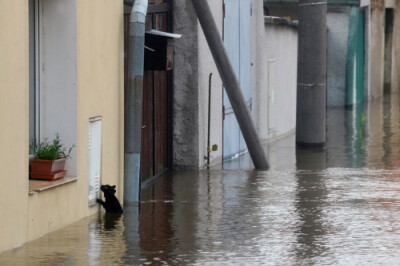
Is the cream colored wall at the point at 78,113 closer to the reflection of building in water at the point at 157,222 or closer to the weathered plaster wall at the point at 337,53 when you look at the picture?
the reflection of building in water at the point at 157,222

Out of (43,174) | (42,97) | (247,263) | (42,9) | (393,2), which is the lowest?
(247,263)

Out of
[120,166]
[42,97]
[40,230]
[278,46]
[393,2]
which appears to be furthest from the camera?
[393,2]

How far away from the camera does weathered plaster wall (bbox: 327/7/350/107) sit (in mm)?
31656

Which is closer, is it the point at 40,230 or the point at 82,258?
the point at 82,258

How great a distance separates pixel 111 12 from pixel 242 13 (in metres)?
7.90

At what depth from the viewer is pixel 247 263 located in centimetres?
848

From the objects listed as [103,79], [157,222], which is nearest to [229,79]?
[103,79]

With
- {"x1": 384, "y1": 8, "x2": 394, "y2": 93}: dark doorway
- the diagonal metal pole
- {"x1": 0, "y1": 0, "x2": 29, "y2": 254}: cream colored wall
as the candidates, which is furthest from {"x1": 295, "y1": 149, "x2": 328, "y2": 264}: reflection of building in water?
{"x1": 384, "y1": 8, "x2": 394, "y2": 93}: dark doorway

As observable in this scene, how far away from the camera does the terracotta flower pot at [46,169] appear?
9984mm

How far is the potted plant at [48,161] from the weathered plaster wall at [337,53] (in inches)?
873

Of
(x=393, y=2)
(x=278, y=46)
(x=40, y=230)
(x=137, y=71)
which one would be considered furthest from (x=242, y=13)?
(x=393, y=2)

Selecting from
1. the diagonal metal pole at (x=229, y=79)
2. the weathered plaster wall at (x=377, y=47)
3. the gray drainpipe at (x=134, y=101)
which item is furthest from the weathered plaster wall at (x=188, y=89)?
the weathered plaster wall at (x=377, y=47)

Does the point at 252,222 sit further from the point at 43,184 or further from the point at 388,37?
the point at 388,37

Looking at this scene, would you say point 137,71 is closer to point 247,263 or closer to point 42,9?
point 42,9
